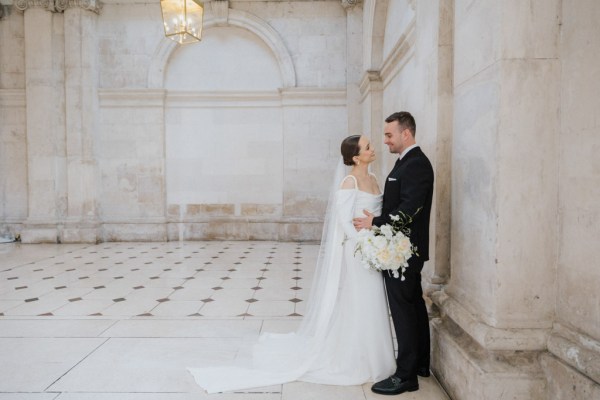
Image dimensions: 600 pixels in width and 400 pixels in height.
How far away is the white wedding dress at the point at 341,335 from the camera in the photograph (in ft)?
Answer: 9.59

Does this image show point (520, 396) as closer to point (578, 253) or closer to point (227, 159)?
point (578, 253)

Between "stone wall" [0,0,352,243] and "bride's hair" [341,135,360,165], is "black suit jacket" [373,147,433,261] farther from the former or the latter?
"stone wall" [0,0,352,243]

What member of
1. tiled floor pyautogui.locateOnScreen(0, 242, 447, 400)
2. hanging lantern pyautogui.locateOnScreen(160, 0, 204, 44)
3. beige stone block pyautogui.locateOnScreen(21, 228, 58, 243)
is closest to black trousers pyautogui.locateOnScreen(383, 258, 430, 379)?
tiled floor pyautogui.locateOnScreen(0, 242, 447, 400)

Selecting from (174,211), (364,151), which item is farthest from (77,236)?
(364,151)

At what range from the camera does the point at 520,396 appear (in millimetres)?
2225

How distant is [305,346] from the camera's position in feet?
10.7

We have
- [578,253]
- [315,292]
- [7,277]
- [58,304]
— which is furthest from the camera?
[7,277]

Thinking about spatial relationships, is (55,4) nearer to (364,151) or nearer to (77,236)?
(77,236)

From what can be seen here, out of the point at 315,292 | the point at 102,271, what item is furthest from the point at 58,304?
the point at 315,292

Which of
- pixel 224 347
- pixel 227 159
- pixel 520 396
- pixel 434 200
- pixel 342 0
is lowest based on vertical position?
pixel 224 347

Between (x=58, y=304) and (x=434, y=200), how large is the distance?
4.78m

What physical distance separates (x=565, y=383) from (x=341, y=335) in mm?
1481

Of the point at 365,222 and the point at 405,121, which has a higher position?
the point at 405,121

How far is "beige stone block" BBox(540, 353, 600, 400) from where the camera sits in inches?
74.6
